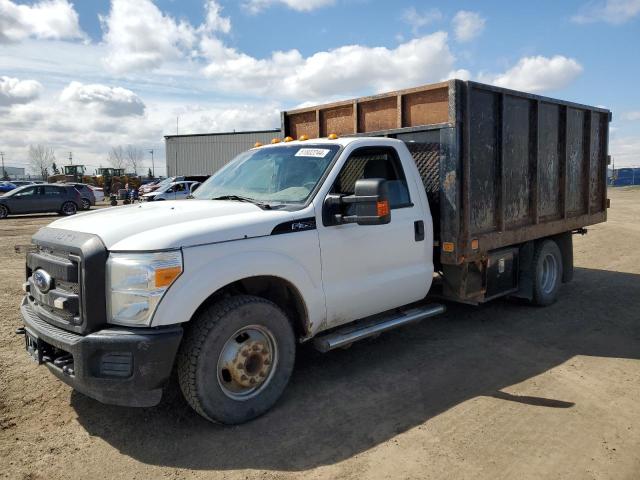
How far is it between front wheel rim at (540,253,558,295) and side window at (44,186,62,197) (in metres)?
23.3

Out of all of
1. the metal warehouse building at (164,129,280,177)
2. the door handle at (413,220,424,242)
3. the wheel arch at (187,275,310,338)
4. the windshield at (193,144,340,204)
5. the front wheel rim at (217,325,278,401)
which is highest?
the metal warehouse building at (164,129,280,177)

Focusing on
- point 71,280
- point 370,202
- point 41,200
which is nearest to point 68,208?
point 41,200

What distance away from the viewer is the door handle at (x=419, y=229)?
16.5 ft

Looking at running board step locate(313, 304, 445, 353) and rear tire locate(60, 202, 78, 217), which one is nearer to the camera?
running board step locate(313, 304, 445, 353)

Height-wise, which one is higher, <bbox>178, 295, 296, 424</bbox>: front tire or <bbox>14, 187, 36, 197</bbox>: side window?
<bbox>14, 187, 36, 197</bbox>: side window

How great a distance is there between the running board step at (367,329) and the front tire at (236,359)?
395 mm

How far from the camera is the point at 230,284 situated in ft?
12.7

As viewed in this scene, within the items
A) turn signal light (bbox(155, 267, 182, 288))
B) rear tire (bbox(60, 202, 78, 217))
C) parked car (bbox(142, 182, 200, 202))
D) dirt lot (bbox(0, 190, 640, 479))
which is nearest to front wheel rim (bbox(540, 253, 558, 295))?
dirt lot (bbox(0, 190, 640, 479))

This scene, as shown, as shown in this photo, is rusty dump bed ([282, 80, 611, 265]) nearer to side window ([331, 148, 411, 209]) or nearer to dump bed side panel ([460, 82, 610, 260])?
dump bed side panel ([460, 82, 610, 260])

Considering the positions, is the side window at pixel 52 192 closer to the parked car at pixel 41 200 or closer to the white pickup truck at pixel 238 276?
the parked car at pixel 41 200

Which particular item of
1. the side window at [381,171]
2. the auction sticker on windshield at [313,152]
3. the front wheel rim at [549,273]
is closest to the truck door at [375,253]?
the side window at [381,171]

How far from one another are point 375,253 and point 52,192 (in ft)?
78.3

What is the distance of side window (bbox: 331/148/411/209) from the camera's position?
471 centimetres

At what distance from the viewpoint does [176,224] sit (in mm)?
3607
